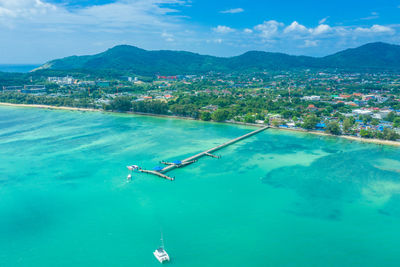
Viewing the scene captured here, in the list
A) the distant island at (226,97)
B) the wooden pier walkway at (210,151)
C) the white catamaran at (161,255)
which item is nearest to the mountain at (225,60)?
the distant island at (226,97)

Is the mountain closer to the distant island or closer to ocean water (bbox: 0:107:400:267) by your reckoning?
the distant island

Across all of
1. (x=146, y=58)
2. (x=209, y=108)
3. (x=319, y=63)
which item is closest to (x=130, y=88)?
(x=209, y=108)

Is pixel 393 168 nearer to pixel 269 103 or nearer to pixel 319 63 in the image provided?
pixel 269 103

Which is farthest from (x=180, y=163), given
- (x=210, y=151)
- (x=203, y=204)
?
(x=203, y=204)

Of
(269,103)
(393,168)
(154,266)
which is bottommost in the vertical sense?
(154,266)

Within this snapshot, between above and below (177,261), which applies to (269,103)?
above

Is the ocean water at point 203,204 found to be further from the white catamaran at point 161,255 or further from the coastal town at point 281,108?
the coastal town at point 281,108

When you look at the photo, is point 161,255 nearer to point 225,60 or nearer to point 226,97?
point 226,97
